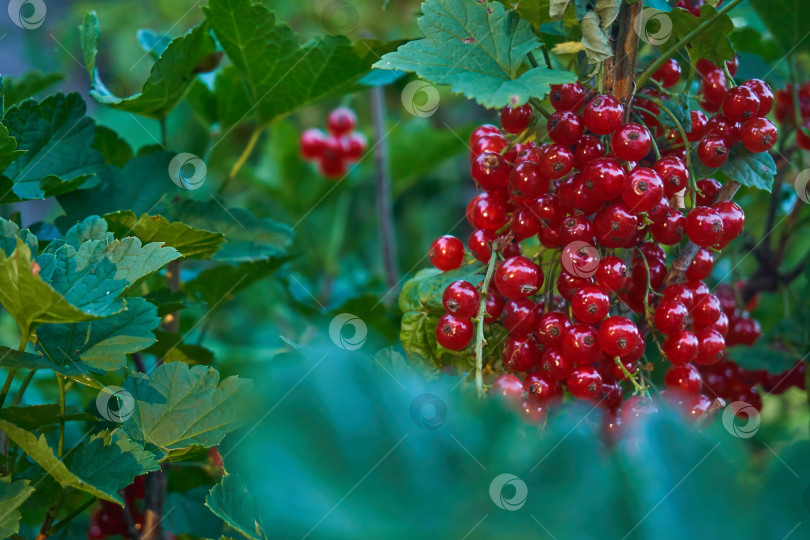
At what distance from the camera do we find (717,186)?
1.59 feet

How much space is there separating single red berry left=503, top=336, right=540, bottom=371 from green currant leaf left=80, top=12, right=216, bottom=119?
0.34 metres

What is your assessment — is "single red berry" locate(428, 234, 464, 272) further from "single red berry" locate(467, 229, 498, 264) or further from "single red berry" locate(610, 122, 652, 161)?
"single red berry" locate(610, 122, 652, 161)

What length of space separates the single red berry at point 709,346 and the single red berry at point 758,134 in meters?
0.13

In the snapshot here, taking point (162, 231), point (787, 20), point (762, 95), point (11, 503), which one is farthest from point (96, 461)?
point (787, 20)

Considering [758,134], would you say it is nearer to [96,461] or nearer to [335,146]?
[96,461]

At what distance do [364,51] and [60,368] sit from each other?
1.24 feet

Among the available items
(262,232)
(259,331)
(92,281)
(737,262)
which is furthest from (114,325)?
(259,331)

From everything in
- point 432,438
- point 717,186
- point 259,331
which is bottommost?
point 259,331

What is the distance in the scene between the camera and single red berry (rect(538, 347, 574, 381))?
0.43 metres

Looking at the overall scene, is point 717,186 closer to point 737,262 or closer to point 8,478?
point 737,262

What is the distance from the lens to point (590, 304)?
0.43m

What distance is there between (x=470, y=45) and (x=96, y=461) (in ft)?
1.11

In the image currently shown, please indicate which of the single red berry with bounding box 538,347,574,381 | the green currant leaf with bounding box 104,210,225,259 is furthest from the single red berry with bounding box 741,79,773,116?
the green currant leaf with bounding box 104,210,225,259

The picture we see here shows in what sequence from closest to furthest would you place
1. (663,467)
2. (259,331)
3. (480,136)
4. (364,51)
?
(663,467) < (480,136) < (364,51) < (259,331)
